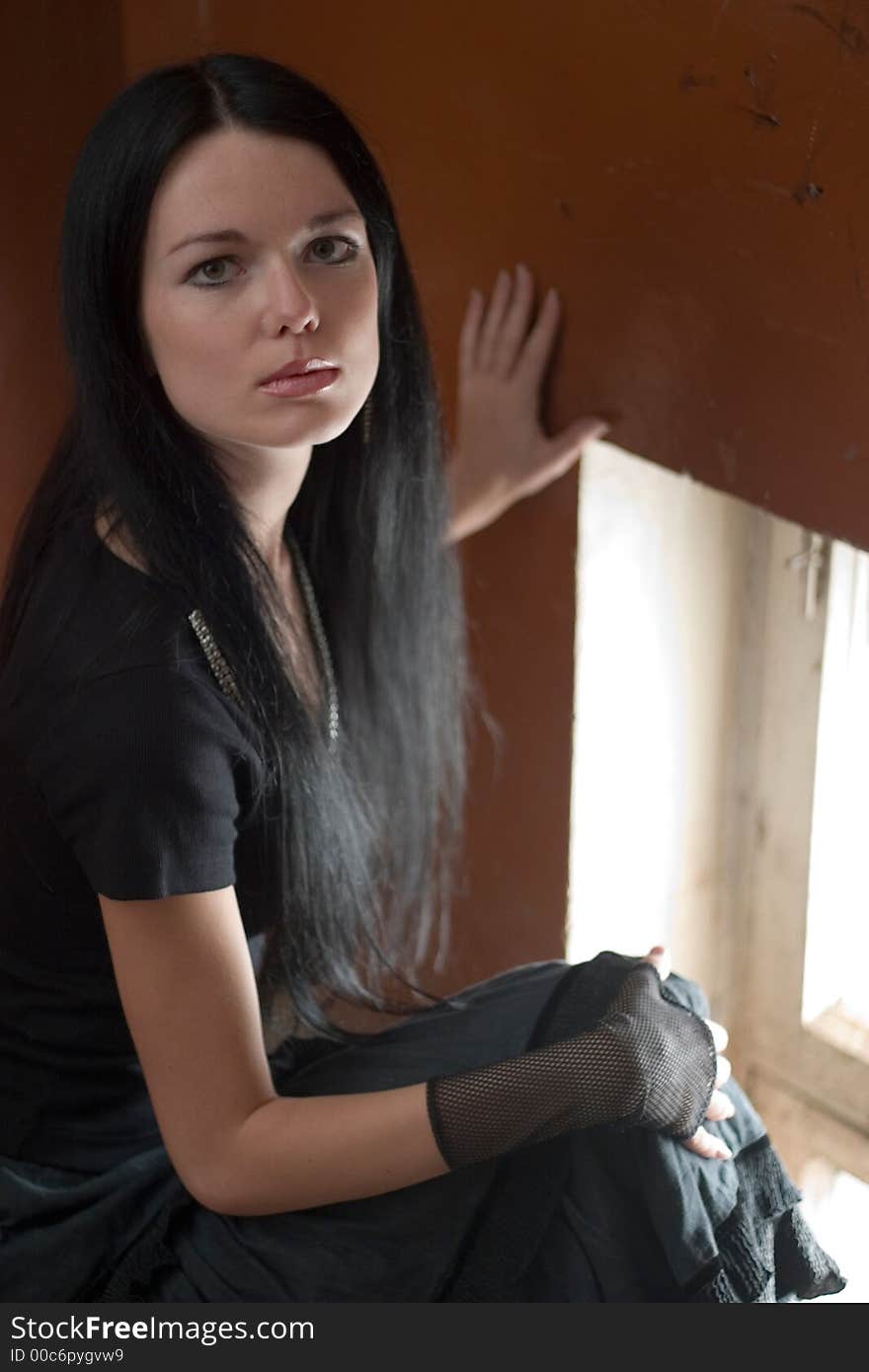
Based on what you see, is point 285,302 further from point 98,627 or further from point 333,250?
point 98,627

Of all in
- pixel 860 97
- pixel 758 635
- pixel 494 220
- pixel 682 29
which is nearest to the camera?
pixel 860 97

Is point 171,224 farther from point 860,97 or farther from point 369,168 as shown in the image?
point 860,97

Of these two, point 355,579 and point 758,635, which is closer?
point 355,579

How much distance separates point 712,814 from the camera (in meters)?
1.76

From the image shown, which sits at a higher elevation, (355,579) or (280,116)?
(280,116)

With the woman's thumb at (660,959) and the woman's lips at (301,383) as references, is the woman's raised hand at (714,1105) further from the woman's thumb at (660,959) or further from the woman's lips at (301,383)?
the woman's lips at (301,383)

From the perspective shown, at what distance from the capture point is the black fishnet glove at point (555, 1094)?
1.17m

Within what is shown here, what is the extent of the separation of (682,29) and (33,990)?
0.90m

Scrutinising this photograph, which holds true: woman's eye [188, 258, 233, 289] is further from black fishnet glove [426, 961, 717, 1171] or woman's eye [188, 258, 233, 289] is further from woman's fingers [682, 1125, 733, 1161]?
woman's fingers [682, 1125, 733, 1161]

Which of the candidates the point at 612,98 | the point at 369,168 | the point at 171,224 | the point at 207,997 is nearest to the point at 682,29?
the point at 612,98

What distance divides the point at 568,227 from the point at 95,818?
2.19 ft

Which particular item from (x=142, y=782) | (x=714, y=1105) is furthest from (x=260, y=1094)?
(x=714, y=1105)

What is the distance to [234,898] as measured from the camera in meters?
1.18

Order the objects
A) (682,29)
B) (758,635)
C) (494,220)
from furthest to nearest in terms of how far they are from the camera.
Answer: (758,635)
(494,220)
(682,29)
